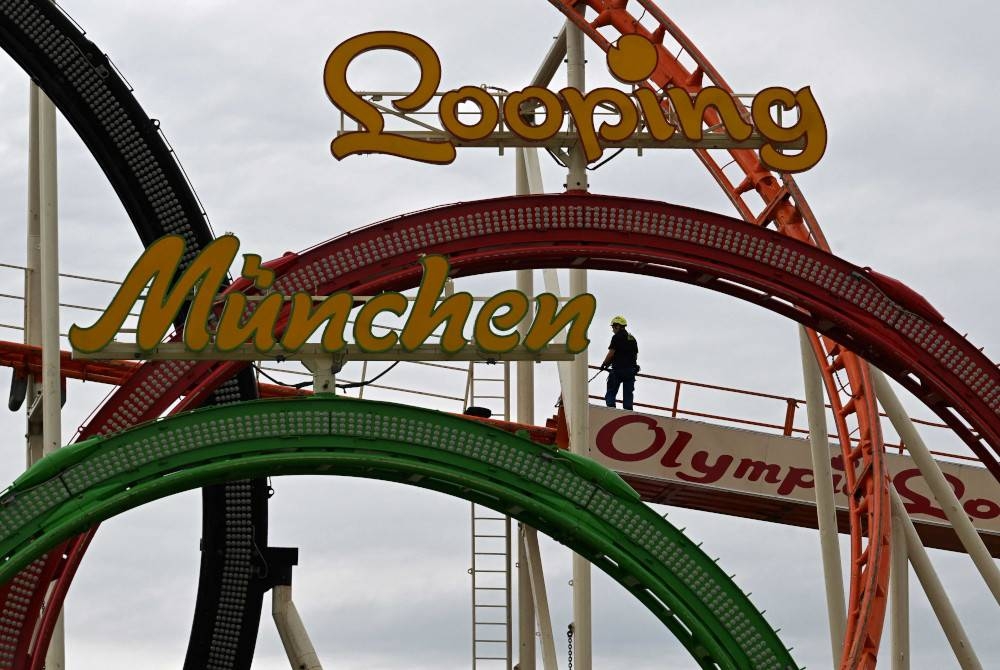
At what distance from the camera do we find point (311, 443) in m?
14.6

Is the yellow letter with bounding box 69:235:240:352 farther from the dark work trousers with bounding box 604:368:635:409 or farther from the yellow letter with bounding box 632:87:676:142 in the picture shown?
the dark work trousers with bounding box 604:368:635:409

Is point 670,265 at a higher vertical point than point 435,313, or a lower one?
higher

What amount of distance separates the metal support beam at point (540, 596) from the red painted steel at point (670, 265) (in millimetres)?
3750

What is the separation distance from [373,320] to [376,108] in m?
5.64

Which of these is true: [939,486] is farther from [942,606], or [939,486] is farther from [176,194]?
[176,194]

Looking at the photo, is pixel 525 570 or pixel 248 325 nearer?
pixel 248 325

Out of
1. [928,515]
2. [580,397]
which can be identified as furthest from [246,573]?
[928,515]

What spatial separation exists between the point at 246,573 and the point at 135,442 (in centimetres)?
701

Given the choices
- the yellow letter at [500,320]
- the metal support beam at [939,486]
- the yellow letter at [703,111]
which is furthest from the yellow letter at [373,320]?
the metal support beam at [939,486]

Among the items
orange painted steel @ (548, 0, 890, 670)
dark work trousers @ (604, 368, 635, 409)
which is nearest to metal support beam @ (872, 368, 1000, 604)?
orange painted steel @ (548, 0, 890, 670)

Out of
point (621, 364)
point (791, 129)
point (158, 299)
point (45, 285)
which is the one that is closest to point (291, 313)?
point (158, 299)

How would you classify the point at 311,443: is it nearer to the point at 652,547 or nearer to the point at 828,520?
the point at 652,547

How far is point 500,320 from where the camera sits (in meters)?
15.8

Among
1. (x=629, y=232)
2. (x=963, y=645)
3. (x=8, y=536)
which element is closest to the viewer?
(x=8, y=536)
